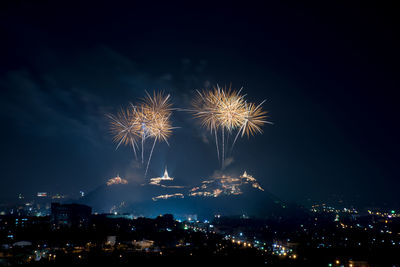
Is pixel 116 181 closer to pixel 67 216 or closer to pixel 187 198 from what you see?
pixel 187 198

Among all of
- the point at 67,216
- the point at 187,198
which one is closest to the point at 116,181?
the point at 187,198

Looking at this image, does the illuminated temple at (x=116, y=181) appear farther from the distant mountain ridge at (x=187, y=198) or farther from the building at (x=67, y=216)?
the building at (x=67, y=216)

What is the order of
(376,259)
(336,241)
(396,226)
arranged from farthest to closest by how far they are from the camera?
(396,226) < (336,241) < (376,259)

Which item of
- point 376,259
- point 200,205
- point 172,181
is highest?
point 172,181

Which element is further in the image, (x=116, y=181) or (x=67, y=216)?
(x=116, y=181)

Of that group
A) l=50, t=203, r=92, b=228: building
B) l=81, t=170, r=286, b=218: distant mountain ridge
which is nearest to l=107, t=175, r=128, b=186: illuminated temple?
l=81, t=170, r=286, b=218: distant mountain ridge

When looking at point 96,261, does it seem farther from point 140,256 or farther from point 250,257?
point 250,257

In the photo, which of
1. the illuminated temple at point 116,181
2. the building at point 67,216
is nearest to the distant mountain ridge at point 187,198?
the illuminated temple at point 116,181

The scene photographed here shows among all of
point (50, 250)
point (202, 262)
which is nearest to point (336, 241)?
point (202, 262)
